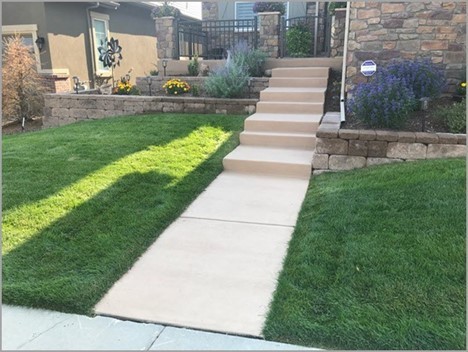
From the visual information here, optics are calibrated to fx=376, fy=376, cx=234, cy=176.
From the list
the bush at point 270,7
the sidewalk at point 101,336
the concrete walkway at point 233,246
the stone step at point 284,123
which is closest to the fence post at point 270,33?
the bush at point 270,7

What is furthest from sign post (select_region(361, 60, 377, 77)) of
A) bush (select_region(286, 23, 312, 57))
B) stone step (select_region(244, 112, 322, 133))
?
bush (select_region(286, 23, 312, 57))

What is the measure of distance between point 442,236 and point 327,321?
1.13m

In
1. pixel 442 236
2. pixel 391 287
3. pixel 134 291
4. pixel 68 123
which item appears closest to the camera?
pixel 391 287

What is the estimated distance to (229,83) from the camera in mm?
6324

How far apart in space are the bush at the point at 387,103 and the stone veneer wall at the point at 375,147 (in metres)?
0.17

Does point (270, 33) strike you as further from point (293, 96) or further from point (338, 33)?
point (293, 96)

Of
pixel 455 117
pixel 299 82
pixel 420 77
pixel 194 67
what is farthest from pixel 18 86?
pixel 455 117

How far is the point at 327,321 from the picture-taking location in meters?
1.89

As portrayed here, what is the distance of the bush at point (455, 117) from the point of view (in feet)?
13.1

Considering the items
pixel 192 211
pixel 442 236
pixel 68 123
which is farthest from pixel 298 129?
pixel 68 123

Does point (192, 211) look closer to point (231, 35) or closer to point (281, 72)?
point (281, 72)

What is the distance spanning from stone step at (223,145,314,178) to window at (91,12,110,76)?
26.4 ft

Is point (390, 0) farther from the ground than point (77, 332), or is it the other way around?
point (390, 0)

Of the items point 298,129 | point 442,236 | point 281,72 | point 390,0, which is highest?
point 390,0
